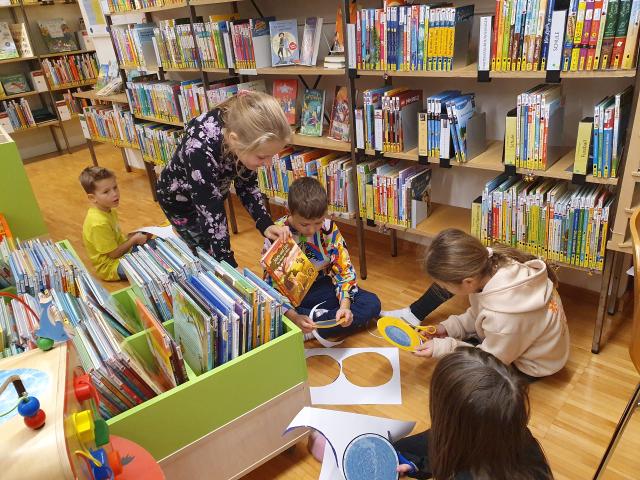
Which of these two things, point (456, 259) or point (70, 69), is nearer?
point (456, 259)

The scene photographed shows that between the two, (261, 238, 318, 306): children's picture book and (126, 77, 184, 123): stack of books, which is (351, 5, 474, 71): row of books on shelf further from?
(126, 77, 184, 123): stack of books

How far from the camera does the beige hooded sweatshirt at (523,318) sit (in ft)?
5.25

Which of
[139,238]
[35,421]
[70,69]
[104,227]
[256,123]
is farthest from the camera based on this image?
[70,69]

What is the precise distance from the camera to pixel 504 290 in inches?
62.9

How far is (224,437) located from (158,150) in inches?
117

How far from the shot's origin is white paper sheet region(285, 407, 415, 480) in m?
1.36

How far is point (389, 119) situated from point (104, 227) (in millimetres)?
1710

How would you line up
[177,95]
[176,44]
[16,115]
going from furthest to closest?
[16,115]
[177,95]
[176,44]

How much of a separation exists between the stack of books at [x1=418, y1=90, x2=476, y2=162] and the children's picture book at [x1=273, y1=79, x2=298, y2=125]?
3.35 ft

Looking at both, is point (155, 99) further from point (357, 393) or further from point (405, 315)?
point (357, 393)

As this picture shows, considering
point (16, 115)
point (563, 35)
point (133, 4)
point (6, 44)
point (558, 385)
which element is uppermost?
point (133, 4)

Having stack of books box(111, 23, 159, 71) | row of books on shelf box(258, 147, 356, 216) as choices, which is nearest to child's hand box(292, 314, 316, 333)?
row of books on shelf box(258, 147, 356, 216)

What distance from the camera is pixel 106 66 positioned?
15.0 feet

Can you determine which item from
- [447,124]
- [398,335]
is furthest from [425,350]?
[447,124]
